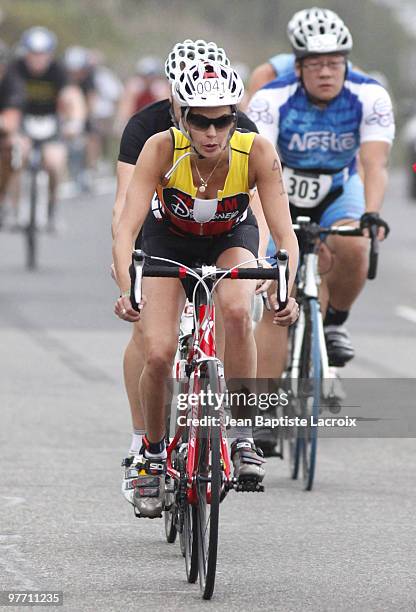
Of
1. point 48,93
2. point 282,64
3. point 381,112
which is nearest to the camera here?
point 381,112

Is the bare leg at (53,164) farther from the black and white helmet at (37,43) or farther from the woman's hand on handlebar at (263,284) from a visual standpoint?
the woman's hand on handlebar at (263,284)

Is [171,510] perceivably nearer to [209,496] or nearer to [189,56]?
[209,496]

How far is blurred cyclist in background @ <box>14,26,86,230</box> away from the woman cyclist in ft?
39.3

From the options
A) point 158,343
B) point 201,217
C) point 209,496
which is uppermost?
point 201,217

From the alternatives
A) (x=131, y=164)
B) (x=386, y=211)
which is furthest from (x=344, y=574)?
(x=386, y=211)

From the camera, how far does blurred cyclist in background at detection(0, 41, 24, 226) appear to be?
18516 millimetres

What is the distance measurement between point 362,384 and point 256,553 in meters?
4.15

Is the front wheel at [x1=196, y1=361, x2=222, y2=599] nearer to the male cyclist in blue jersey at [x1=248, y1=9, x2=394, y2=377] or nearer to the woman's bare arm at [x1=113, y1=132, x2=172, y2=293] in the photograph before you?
the woman's bare arm at [x1=113, y1=132, x2=172, y2=293]

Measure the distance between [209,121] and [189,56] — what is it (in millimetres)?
330

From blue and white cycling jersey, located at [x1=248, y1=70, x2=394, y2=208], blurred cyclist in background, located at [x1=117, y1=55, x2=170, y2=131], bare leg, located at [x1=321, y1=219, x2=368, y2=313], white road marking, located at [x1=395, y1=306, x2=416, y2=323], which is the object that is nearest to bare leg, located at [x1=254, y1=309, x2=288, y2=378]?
bare leg, located at [x1=321, y1=219, x2=368, y2=313]

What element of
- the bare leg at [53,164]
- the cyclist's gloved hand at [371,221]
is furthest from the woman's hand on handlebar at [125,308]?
the bare leg at [53,164]

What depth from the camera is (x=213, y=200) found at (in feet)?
23.9

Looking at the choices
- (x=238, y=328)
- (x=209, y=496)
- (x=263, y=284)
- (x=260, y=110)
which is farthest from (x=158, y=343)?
(x=260, y=110)

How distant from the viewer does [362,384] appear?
11562mm
